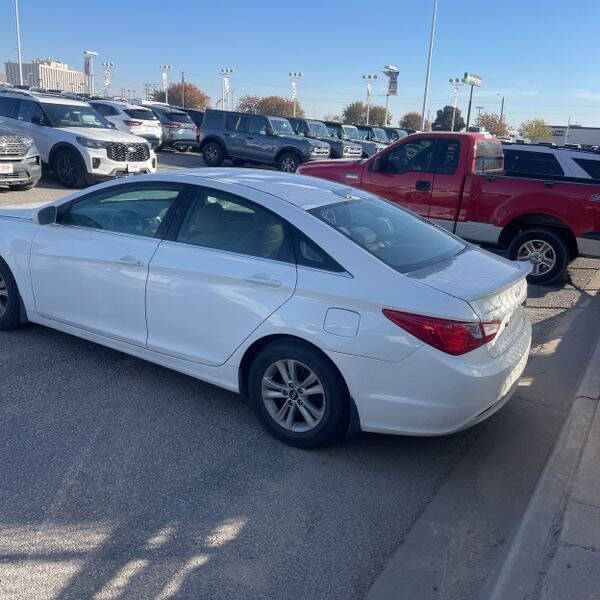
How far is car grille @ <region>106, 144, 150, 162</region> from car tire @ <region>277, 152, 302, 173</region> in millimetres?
7272

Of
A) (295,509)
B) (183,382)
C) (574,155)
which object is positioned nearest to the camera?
(295,509)

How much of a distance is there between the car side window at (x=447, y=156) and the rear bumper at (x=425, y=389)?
18.8ft

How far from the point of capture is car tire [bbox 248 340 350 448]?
357cm

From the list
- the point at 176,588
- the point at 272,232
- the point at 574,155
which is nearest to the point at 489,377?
the point at 272,232

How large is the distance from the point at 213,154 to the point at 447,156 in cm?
1462

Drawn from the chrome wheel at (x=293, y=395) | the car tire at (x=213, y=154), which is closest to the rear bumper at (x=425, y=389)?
the chrome wheel at (x=293, y=395)

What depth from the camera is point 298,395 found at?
3.75 m

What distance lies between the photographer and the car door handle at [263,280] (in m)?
3.71

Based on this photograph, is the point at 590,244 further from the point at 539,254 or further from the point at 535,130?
the point at 535,130

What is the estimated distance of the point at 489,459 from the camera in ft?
12.8

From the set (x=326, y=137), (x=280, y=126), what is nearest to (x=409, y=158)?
(x=280, y=126)

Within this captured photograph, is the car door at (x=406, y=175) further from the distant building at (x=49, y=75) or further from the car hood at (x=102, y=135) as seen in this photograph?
the distant building at (x=49, y=75)

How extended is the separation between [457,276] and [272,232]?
1.15 meters

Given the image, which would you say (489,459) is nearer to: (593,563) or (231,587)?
(593,563)
